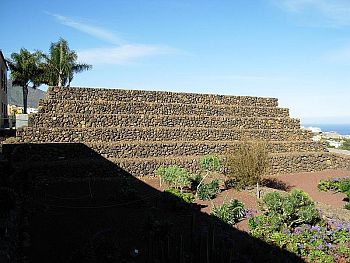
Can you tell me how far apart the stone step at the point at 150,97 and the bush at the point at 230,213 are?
13.3 m

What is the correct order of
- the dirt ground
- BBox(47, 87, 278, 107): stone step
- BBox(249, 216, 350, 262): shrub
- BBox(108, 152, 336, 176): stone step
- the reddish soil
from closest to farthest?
BBox(249, 216, 350, 262): shrub → the dirt ground → the reddish soil → BBox(108, 152, 336, 176): stone step → BBox(47, 87, 278, 107): stone step

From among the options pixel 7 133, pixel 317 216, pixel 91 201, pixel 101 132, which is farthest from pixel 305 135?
pixel 7 133

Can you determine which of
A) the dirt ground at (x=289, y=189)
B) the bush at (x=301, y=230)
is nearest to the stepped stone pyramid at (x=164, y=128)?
the dirt ground at (x=289, y=189)

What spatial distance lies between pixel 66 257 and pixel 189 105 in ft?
56.0

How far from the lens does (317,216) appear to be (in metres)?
10.5

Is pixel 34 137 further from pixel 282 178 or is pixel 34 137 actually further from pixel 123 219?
pixel 282 178

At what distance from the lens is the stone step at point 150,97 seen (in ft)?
70.1

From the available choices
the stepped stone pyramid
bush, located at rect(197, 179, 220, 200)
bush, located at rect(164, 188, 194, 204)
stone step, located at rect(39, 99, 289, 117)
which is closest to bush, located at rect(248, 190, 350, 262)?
bush, located at rect(164, 188, 194, 204)

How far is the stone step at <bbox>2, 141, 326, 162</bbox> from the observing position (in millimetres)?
18406

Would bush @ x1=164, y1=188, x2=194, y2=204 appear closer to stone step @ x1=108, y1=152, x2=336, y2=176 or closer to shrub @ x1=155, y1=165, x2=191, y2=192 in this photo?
shrub @ x1=155, y1=165, x2=191, y2=192

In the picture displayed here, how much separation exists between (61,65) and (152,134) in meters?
16.6

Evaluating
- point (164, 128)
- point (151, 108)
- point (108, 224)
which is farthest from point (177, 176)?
point (151, 108)

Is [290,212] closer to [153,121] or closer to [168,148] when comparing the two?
[168,148]

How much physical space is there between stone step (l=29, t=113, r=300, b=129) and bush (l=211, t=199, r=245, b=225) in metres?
11.5
